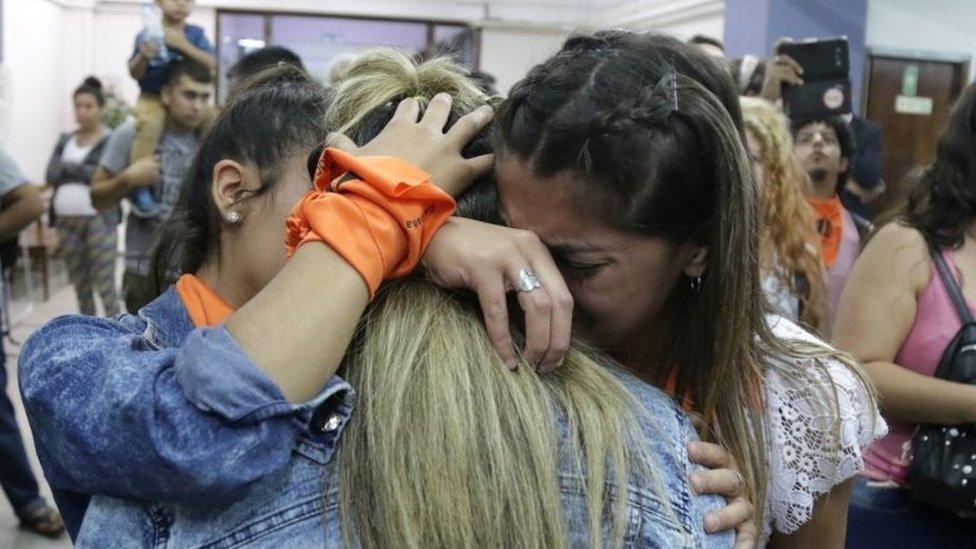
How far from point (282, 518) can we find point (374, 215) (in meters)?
0.27

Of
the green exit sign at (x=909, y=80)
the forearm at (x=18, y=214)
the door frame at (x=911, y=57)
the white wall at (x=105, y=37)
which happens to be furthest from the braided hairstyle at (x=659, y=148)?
the white wall at (x=105, y=37)

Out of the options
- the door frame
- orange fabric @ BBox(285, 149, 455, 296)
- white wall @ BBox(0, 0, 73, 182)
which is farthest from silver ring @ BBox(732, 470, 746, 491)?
white wall @ BBox(0, 0, 73, 182)

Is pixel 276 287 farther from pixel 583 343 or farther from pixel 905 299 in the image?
pixel 905 299

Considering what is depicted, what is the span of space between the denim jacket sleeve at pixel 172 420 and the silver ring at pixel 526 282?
187 millimetres

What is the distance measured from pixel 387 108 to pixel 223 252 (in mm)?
477

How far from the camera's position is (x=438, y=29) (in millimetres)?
12508

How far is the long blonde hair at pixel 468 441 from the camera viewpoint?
82cm

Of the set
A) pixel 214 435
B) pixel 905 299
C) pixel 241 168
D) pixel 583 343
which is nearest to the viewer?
pixel 214 435

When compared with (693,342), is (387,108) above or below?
above

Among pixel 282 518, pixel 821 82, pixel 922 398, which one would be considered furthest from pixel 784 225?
pixel 282 518

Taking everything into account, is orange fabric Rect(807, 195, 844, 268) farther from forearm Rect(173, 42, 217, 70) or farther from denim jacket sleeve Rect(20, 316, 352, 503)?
denim jacket sleeve Rect(20, 316, 352, 503)

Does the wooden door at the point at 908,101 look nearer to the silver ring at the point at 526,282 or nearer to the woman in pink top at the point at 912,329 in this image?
the woman in pink top at the point at 912,329

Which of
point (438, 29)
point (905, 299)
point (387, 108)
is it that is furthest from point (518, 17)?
point (387, 108)

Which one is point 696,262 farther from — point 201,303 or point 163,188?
point 163,188
